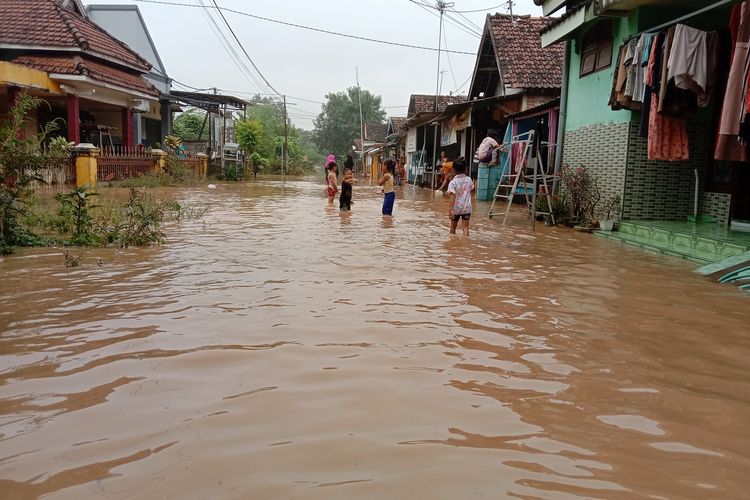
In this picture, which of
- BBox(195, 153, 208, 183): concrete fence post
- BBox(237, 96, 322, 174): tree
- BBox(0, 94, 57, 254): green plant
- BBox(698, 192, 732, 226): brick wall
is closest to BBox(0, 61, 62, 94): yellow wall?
BBox(195, 153, 208, 183): concrete fence post

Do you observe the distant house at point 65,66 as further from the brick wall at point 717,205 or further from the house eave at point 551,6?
the brick wall at point 717,205

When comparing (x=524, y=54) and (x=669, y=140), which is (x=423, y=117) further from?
(x=669, y=140)

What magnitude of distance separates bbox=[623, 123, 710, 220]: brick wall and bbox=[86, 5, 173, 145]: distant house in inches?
955

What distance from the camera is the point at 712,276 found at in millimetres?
6324

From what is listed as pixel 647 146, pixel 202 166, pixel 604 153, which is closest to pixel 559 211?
pixel 604 153

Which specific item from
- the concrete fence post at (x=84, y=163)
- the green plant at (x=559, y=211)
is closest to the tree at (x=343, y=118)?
the concrete fence post at (x=84, y=163)

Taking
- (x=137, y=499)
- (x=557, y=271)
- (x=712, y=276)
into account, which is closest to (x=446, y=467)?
(x=137, y=499)

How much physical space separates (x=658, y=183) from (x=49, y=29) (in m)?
19.1

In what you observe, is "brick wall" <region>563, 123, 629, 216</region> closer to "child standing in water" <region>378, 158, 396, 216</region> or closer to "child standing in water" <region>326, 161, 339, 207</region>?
"child standing in water" <region>378, 158, 396, 216</region>

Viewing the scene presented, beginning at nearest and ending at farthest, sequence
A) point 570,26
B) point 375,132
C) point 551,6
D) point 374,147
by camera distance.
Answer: point 570,26 < point 551,6 < point 374,147 < point 375,132

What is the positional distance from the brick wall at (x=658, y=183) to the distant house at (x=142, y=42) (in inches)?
955

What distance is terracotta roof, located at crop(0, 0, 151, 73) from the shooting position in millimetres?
18406

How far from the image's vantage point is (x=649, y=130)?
881 centimetres

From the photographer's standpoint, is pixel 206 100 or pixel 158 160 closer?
pixel 158 160
